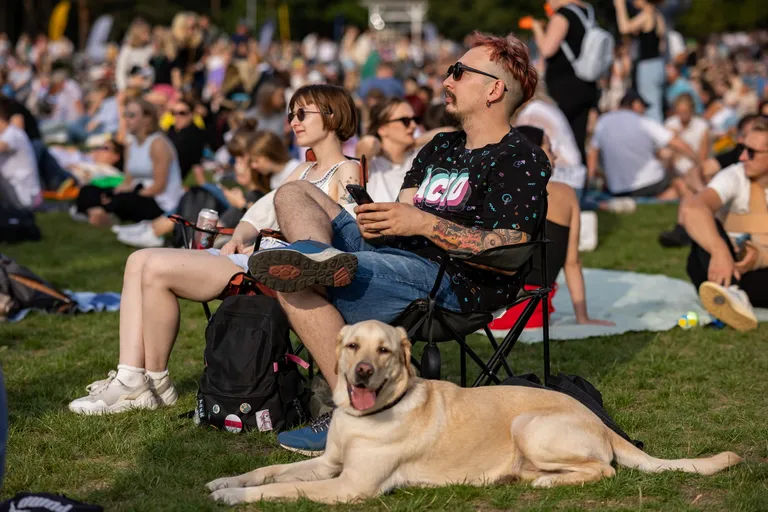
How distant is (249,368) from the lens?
14.6 feet

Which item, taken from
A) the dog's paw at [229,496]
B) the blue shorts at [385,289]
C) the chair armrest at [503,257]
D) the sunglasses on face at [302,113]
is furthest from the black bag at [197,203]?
the dog's paw at [229,496]

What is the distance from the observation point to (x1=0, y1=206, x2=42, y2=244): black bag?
1023 cm

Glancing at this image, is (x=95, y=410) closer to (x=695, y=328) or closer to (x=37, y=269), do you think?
(x=695, y=328)

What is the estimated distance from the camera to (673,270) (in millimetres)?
9008

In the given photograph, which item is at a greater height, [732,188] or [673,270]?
[732,188]

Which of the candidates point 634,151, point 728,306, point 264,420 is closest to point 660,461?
point 264,420

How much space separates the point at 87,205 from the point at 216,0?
52.1m

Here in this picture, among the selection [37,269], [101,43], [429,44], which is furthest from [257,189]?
[429,44]

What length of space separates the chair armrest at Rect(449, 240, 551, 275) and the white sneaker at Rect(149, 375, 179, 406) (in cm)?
161

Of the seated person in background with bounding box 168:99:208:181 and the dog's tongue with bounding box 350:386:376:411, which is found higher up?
the dog's tongue with bounding box 350:386:376:411

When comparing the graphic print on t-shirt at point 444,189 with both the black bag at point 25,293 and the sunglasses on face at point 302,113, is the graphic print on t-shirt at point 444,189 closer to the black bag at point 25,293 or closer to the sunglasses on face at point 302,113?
the sunglasses on face at point 302,113

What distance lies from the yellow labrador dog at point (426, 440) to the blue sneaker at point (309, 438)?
368mm

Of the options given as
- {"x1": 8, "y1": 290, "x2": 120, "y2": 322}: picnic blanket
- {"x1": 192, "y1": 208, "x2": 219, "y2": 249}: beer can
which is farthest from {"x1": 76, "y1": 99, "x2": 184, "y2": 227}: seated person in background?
{"x1": 192, "y1": 208, "x2": 219, "y2": 249}: beer can

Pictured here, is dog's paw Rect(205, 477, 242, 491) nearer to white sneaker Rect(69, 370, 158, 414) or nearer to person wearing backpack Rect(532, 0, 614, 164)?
white sneaker Rect(69, 370, 158, 414)
